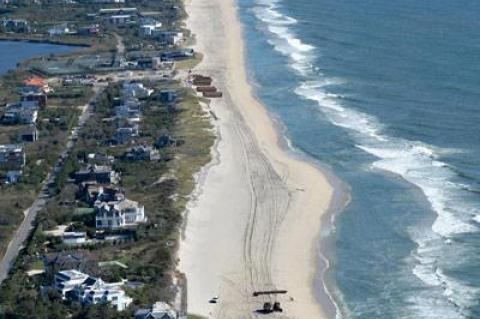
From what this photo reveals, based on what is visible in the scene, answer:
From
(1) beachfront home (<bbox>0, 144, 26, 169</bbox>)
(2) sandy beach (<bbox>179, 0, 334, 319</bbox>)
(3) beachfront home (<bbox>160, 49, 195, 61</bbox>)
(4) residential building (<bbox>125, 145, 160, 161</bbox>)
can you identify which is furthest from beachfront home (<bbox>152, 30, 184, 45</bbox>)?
(4) residential building (<bbox>125, 145, 160, 161</bbox>)

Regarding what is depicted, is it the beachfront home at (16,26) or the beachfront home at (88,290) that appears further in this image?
the beachfront home at (16,26)

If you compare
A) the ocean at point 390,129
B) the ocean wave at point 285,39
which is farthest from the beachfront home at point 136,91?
the ocean wave at point 285,39

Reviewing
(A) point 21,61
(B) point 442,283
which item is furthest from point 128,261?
(A) point 21,61

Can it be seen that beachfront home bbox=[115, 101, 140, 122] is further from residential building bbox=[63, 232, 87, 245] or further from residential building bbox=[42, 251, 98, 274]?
residential building bbox=[42, 251, 98, 274]

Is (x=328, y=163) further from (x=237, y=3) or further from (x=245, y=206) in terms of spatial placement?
(x=237, y=3)

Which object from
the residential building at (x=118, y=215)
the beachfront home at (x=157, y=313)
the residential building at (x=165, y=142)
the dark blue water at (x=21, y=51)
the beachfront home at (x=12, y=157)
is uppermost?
the beachfront home at (x=157, y=313)

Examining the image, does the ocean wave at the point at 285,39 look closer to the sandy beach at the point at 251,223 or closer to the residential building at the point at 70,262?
the sandy beach at the point at 251,223

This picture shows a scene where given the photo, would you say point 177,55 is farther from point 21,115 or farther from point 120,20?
point 21,115
